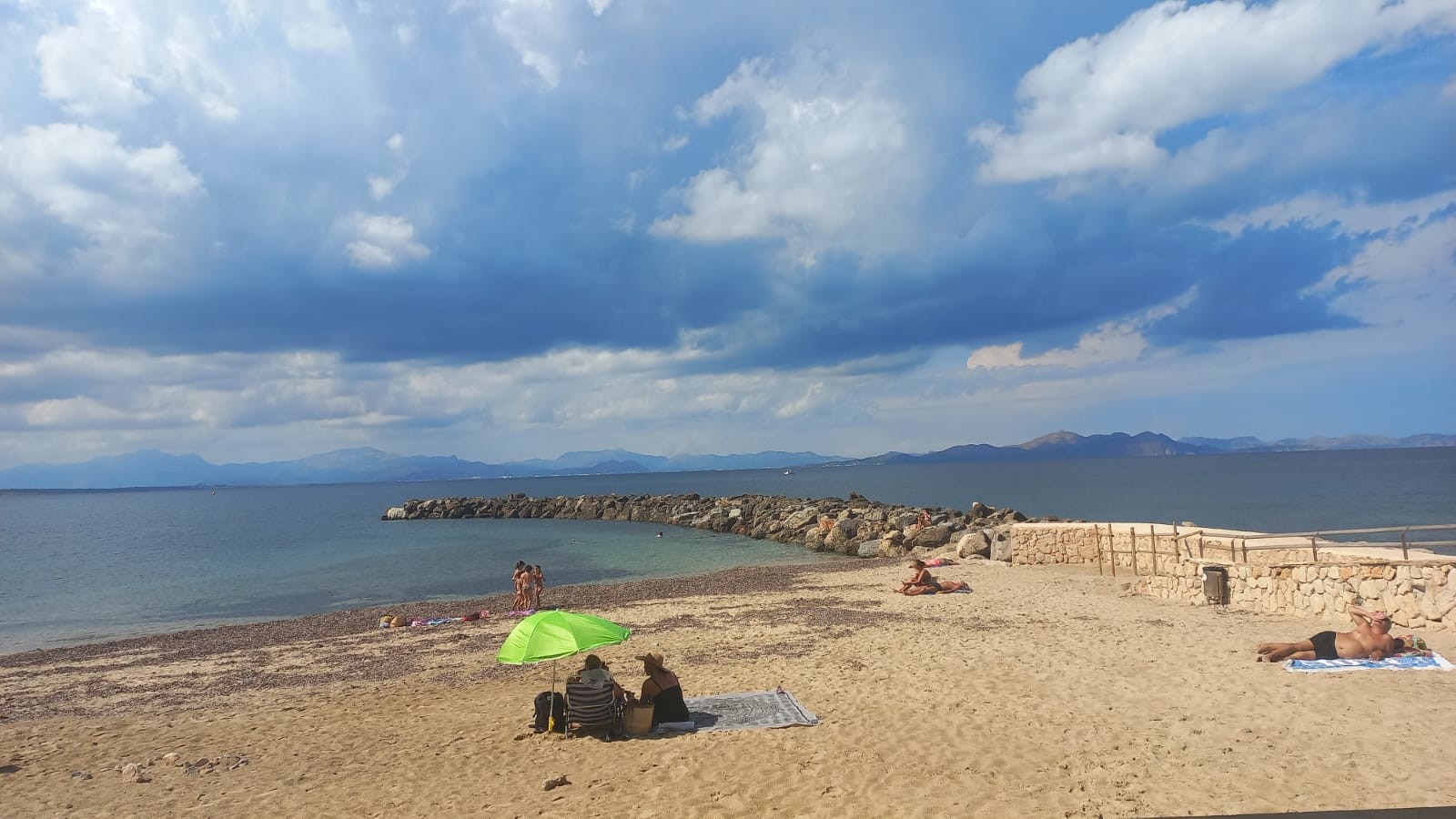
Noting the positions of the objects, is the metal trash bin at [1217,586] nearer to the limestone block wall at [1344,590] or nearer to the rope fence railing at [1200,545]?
the limestone block wall at [1344,590]

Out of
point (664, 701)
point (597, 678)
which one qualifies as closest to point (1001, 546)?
point (664, 701)

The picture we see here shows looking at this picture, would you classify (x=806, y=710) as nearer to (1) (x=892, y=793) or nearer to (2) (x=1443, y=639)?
(1) (x=892, y=793)

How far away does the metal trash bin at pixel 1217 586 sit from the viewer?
50.6 ft

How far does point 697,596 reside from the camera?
22000mm

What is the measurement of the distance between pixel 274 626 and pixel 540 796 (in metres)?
17.5

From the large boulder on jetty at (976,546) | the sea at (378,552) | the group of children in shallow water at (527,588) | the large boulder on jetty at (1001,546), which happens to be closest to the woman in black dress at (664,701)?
the group of children in shallow water at (527,588)

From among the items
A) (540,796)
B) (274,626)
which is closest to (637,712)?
(540,796)

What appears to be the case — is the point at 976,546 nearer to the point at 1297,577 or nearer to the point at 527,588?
the point at 1297,577

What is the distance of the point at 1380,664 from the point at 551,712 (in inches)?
421

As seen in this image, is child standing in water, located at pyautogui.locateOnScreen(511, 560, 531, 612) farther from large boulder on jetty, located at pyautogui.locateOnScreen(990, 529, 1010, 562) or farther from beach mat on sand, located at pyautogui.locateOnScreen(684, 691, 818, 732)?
large boulder on jetty, located at pyautogui.locateOnScreen(990, 529, 1010, 562)

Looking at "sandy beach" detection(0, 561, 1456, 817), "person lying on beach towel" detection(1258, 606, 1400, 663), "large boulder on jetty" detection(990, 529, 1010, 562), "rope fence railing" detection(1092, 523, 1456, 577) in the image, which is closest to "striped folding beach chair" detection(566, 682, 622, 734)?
"sandy beach" detection(0, 561, 1456, 817)

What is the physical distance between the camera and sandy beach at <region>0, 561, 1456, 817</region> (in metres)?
7.03

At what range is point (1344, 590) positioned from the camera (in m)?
13.4

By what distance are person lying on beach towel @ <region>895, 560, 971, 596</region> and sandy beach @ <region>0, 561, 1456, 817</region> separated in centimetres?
297
